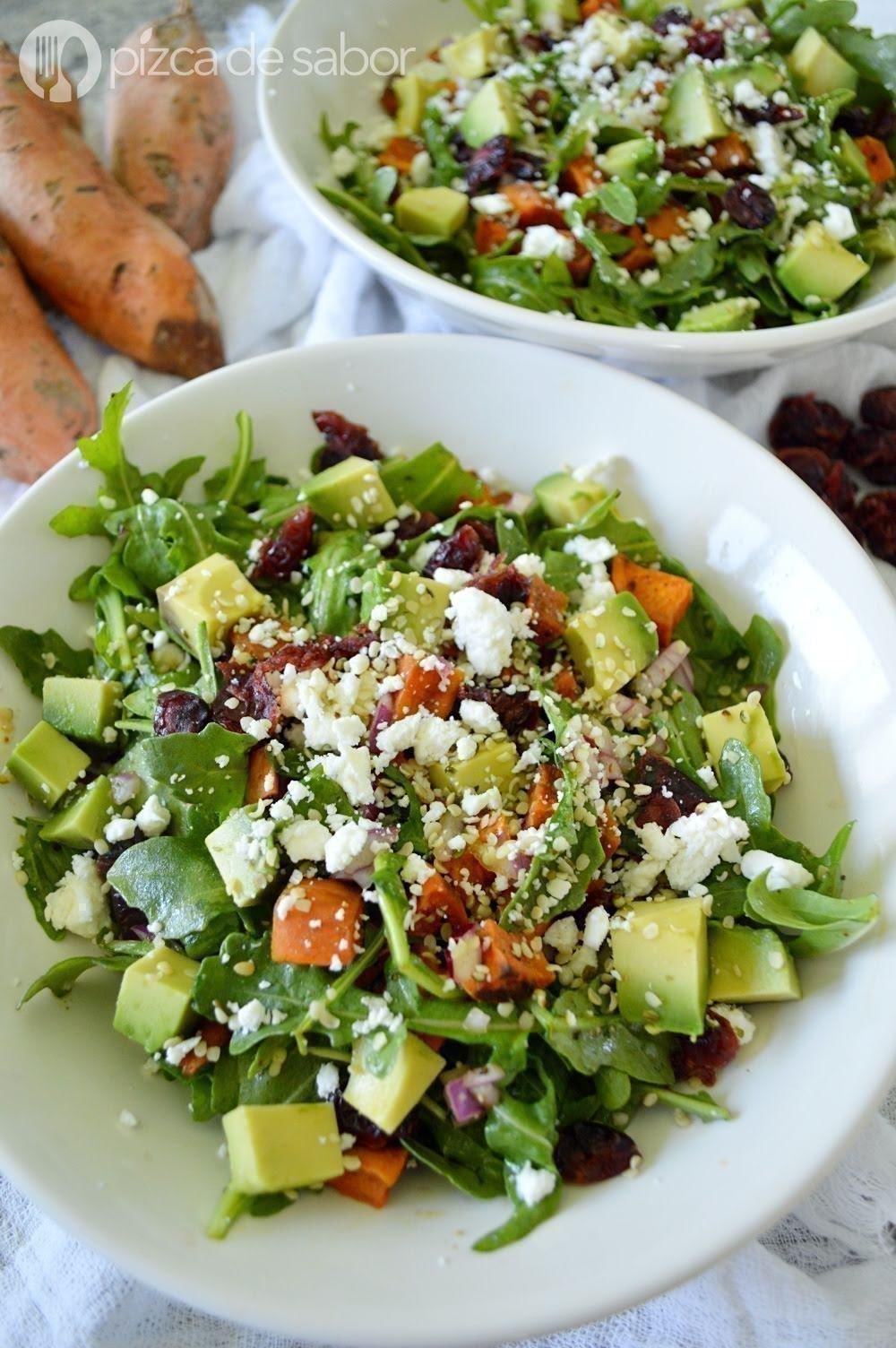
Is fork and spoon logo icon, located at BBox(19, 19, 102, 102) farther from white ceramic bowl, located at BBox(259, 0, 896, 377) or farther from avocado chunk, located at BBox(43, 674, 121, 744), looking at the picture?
avocado chunk, located at BBox(43, 674, 121, 744)

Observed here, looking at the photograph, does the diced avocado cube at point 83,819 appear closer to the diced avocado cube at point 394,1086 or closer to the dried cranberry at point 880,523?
the diced avocado cube at point 394,1086

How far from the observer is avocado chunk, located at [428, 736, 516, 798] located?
1843mm

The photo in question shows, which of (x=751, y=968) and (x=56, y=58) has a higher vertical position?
(x=56, y=58)

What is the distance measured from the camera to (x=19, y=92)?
2957 mm

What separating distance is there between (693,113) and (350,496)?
4.35 ft

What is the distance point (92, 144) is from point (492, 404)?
64.6 inches

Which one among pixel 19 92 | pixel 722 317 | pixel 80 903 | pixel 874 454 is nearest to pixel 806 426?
pixel 874 454

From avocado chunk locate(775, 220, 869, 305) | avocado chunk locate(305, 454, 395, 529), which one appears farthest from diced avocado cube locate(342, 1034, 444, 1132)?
avocado chunk locate(775, 220, 869, 305)

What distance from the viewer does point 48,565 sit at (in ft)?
6.95

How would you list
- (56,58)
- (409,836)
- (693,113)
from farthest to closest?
1. (56,58)
2. (693,113)
3. (409,836)

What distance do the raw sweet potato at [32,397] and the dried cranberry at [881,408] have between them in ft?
6.17

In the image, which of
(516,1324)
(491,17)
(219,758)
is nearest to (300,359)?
(219,758)

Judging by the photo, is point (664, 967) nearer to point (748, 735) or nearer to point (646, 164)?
point (748, 735)

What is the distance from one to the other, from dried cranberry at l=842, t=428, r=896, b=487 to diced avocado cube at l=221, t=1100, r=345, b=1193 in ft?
6.58
